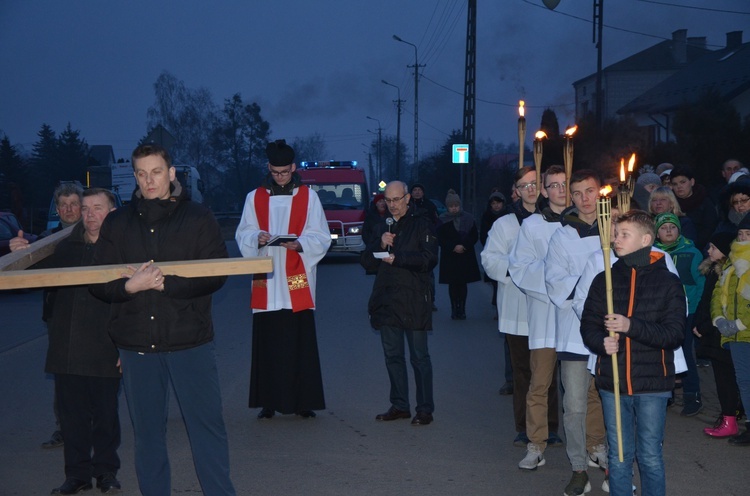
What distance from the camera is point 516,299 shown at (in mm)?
7246

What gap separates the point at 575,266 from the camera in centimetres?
605

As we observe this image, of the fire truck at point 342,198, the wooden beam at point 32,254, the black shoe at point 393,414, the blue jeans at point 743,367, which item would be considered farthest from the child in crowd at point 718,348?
the fire truck at point 342,198

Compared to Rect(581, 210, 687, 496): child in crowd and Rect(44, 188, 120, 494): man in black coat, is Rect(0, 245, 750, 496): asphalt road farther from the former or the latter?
Rect(581, 210, 687, 496): child in crowd

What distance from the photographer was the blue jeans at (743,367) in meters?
7.22

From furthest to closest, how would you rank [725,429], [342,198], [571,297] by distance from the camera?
[342,198], [725,429], [571,297]

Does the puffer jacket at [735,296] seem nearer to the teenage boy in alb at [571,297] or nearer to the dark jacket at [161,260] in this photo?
the teenage boy in alb at [571,297]

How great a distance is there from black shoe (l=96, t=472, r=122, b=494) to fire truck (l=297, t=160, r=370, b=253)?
20.0 metres

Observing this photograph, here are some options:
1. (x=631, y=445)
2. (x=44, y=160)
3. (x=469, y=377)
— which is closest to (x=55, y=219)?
(x=469, y=377)

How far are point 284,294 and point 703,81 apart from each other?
44.4 metres

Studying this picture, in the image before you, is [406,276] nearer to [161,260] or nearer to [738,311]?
[738,311]

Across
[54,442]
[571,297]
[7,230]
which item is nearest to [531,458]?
[571,297]

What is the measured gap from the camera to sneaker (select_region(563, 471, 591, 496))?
19.9 ft

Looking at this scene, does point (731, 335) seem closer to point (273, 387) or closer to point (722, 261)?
point (722, 261)

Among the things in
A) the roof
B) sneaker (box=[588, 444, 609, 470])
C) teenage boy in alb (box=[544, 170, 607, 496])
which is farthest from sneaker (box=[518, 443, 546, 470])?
the roof
